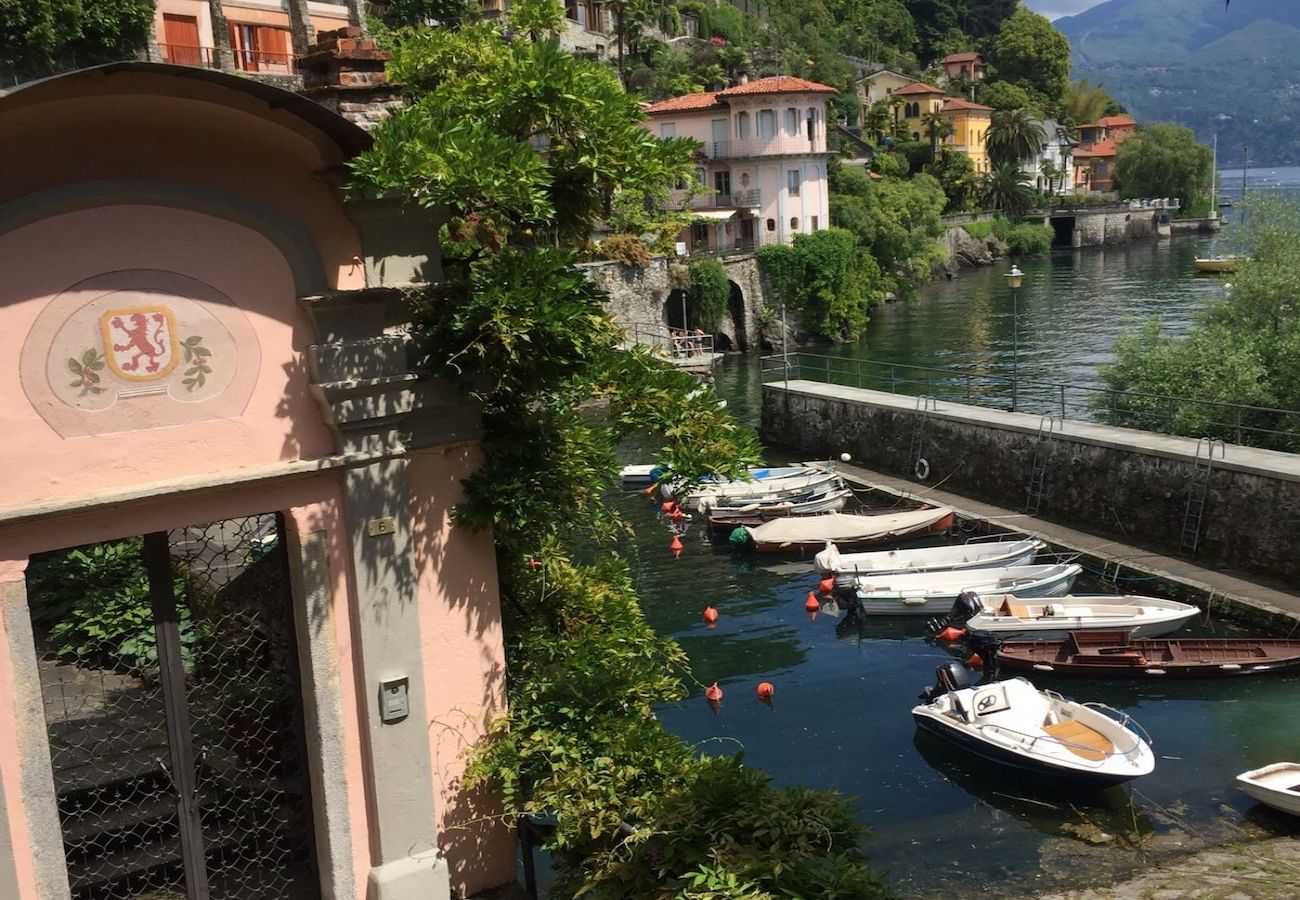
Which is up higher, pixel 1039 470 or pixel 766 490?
pixel 1039 470

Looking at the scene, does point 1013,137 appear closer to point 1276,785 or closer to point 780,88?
point 780,88

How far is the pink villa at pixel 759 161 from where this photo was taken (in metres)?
61.5

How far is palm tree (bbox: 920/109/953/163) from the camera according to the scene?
305 feet

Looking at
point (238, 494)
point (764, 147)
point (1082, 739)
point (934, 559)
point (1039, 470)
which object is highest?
point (764, 147)

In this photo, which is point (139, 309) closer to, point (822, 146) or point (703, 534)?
point (703, 534)

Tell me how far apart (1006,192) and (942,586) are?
80.8 m

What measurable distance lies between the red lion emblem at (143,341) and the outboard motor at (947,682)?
1354 centimetres

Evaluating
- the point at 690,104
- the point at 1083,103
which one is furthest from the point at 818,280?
the point at 1083,103

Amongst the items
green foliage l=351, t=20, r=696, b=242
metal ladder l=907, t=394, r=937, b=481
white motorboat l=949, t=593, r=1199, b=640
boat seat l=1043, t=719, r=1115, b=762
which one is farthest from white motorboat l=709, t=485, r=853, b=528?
green foliage l=351, t=20, r=696, b=242

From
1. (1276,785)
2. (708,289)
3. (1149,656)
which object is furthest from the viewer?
(708,289)

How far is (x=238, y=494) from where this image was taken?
585 centimetres

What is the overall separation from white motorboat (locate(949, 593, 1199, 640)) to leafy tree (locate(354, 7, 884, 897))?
541 inches

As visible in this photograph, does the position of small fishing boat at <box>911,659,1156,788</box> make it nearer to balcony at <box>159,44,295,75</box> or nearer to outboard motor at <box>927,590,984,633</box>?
outboard motor at <box>927,590,984,633</box>

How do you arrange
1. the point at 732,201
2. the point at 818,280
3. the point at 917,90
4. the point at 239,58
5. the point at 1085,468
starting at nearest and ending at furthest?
the point at 1085,468 < the point at 239,58 < the point at 818,280 < the point at 732,201 < the point at 917,90
